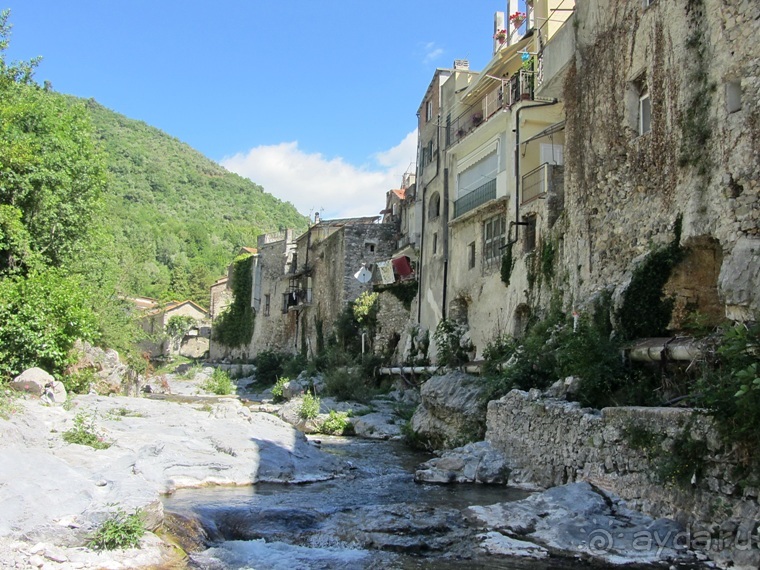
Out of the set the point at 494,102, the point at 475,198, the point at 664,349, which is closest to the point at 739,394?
the point at 664,349

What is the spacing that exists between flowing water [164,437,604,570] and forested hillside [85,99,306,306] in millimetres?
64772

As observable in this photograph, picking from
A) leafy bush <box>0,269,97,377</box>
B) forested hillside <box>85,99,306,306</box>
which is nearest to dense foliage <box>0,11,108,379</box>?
leafy bush <box>0,269,97,377</box>

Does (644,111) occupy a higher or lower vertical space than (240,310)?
higher

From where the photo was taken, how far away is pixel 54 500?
28.7 ft

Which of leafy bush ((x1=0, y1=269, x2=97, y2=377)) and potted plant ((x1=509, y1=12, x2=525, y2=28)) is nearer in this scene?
leafy bush ((x1=0, y1=269, x2=97, y2=377))

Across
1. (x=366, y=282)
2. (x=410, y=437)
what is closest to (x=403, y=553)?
(x=410, y=437)

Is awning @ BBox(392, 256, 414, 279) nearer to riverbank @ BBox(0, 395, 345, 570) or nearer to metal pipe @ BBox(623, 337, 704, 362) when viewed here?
riverbank @ BBox(0, 395, 345, 570)

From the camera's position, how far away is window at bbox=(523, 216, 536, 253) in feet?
69.2

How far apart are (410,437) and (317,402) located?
18.9 feet

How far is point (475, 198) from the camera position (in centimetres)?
2548

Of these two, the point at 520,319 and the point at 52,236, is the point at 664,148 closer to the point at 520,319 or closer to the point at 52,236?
the point at 520,319

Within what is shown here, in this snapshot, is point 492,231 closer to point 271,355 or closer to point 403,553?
point 403,553

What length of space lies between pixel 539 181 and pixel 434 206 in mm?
9028

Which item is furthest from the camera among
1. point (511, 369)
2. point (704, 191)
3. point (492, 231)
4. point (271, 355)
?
point (271, 355)
